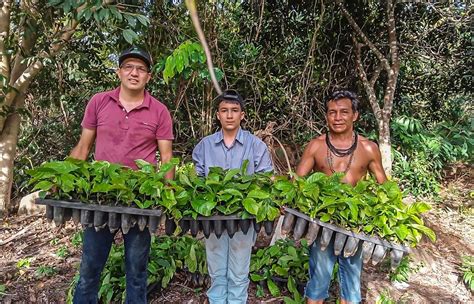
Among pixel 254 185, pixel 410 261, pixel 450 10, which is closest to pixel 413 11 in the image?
pixel 450 10

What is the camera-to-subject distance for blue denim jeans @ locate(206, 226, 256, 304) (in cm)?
221

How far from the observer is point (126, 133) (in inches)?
78.8

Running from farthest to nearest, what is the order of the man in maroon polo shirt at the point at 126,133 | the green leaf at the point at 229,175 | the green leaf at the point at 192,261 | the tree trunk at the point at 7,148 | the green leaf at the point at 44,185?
the tree trunk at the point at 7,148
the green leaf at the point at 192,261
the man in maroon polo shirt at the point at 126,133
the green leaf at the point at 229,175
the green leaf at the point at 44,185

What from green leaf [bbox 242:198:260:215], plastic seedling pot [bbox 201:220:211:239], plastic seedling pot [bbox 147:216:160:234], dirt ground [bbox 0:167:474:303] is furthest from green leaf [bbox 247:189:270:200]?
dirt ground [bbox 0:167:474:303]

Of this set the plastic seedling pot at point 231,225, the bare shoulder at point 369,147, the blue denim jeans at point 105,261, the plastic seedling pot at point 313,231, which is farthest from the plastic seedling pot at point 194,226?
the bare shoulder at point 369,147

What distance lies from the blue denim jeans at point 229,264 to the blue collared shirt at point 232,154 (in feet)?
1.31

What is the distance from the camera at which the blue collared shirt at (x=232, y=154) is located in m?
2.19

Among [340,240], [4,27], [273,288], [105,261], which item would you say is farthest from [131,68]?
[4,27]

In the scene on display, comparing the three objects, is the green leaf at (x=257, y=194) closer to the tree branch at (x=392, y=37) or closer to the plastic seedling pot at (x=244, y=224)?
the plastic seedling pot at (x=244, y=224)

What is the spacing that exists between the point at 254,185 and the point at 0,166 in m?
3.59

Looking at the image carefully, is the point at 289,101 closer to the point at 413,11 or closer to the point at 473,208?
the point at 413,11

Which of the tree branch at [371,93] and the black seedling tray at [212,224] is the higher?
the tree branch at [371,93]

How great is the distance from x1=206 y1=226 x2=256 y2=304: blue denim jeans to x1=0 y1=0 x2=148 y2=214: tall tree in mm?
2183

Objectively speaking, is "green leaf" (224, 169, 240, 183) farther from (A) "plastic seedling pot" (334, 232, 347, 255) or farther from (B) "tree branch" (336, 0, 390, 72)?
(B) "tree branch" (336, 0, 390, 72)
